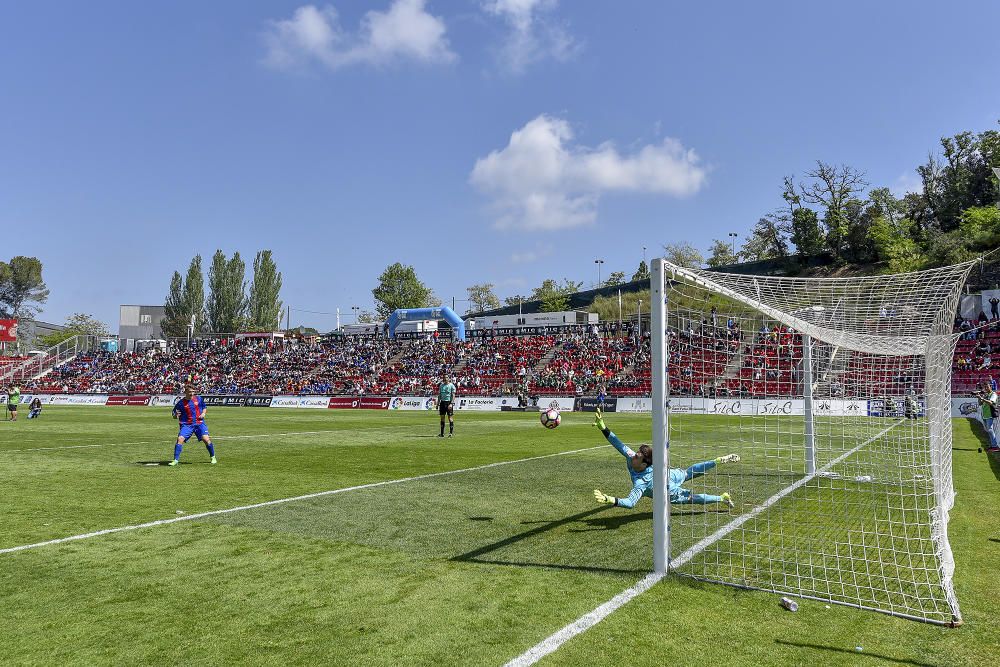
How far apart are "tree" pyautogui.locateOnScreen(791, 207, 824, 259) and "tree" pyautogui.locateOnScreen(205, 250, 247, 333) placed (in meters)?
76.9

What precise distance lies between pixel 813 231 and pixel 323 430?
64284mm

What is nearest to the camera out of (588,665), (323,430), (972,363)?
(588,665)

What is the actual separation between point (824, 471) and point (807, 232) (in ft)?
217

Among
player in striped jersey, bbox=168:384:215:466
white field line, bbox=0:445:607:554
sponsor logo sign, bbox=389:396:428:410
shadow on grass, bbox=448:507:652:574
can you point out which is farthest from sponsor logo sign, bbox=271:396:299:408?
shadow on grass, bbox=448:507:652:574

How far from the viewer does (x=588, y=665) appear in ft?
13.3

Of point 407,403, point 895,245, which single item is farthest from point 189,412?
point 895,245

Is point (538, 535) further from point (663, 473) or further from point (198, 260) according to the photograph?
point (198, 260)

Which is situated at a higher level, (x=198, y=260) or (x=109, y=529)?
(x=198, y=260)

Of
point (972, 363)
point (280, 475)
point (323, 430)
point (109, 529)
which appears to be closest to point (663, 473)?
point (109, 529)

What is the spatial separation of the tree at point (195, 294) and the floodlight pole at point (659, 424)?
102549 mm

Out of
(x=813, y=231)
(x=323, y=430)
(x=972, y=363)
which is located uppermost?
(x=813, y=231)

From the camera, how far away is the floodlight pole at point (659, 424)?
603 cm

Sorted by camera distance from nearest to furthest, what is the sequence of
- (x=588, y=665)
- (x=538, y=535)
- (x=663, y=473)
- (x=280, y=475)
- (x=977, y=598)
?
1. (x=588, y=665)
2. (x=977, y=598)
3. (x=663, y=473)
4. (x=538, y=535)
5. (x=280, y=475)

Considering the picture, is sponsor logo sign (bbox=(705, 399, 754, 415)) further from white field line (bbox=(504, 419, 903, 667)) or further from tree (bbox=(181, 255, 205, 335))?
tree (bbox=(181, 255, 205, 335))
